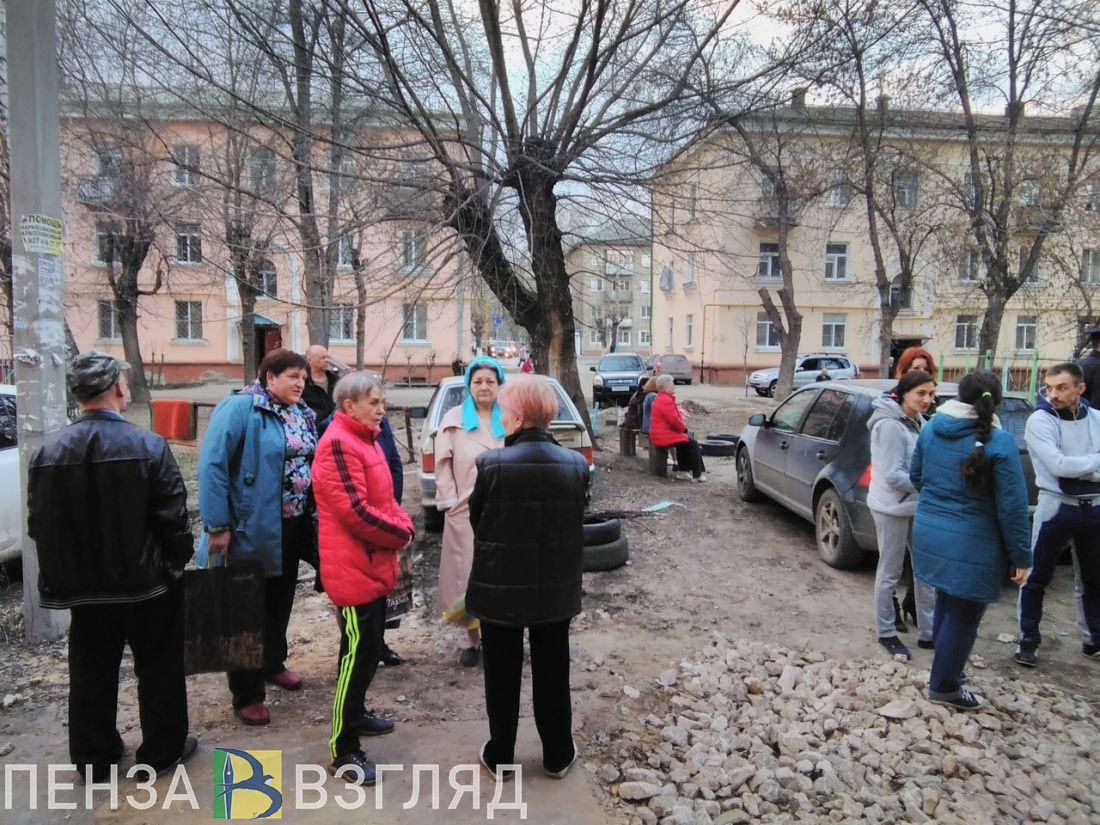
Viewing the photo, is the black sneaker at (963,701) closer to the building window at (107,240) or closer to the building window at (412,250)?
the building window at (412,250)

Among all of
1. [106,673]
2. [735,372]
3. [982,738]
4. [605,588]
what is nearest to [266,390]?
[106,673]

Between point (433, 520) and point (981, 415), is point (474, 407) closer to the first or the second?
point (981, 415)

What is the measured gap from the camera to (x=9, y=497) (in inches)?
198

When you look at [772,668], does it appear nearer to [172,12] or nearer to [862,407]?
[862,407]

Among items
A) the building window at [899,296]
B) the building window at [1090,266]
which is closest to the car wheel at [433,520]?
the building window at [1090,266]

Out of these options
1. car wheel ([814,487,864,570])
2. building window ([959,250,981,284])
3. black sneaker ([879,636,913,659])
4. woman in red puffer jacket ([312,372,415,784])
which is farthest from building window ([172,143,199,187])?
building window ([959,250,981,284])

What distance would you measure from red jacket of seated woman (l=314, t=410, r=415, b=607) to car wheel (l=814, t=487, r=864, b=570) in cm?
397

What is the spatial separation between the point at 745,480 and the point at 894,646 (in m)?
4.09

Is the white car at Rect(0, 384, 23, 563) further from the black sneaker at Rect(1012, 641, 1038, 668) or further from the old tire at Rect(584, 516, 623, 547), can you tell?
the black sneaker at Rect(1012, 641, 1038, 668)

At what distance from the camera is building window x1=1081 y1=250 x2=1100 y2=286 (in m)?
17.3

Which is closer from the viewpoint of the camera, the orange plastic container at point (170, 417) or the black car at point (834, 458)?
the black car at point (834, 458)

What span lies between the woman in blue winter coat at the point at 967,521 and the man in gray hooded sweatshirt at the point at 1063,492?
32.1 inches

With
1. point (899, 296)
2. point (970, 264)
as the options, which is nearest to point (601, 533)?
point (970, 264)

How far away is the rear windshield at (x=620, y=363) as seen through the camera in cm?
2288
